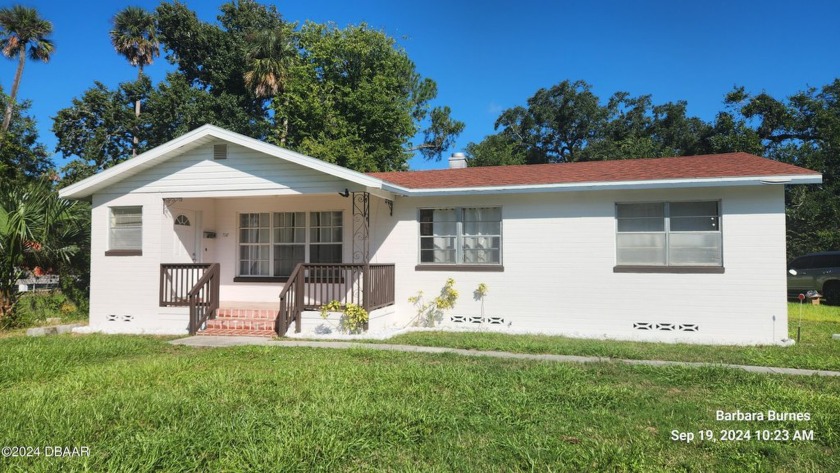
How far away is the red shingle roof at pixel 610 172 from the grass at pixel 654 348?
9.67 feet

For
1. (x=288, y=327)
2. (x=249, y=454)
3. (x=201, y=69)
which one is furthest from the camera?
(x=201, y=69)

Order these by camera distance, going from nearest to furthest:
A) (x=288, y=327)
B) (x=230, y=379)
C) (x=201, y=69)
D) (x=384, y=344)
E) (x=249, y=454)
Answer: (x=249, y=454), (x=230, y=379), (x=384, y=344), (x=288, y=327), (x=201, y=69)

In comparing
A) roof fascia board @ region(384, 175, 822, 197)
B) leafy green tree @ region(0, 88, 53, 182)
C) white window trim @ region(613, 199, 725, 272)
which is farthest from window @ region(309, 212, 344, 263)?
leafy green tree @ region(0, 88, 53, 182)

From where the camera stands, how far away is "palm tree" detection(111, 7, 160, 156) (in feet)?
98.4

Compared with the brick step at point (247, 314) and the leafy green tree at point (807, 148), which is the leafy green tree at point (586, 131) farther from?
the brick step at point (247, 314)

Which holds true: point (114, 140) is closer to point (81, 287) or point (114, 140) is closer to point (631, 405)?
point (81, 287)

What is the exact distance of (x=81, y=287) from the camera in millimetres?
14320

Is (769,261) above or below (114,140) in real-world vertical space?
below

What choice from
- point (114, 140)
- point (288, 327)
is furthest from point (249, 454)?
point (114, 140)

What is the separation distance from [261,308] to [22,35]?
88.6 feet

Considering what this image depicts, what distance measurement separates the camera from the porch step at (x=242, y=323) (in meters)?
10.4

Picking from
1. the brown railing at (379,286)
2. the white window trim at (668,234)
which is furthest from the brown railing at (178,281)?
the white window trim at (668,234)

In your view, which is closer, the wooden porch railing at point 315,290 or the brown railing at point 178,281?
the wooden porch railing at point 315,290

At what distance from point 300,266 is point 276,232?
9.63 feet
